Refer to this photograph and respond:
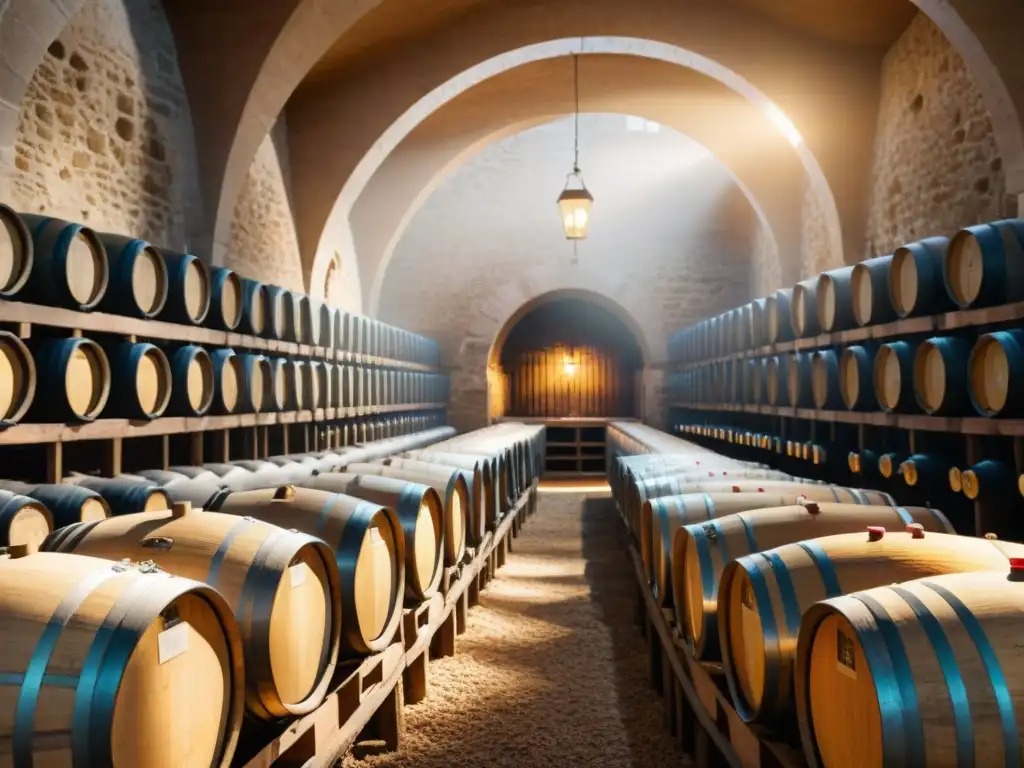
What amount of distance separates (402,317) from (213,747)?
1287 centimetres

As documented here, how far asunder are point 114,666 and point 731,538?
6.00ft

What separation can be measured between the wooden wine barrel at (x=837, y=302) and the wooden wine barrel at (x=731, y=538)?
2811 mm

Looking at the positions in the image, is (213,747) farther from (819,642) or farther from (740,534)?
(740,534)

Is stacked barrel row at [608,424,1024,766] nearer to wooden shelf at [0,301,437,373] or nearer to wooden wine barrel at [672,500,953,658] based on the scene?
wooden wine barrel at [672,500,953,658]

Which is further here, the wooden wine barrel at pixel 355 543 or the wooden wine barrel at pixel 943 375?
the wooden wine barrel at pixel 943 375

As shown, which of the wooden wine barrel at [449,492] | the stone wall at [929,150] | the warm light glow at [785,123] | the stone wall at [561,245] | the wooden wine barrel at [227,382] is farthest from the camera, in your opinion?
the stone wall at [561,245]

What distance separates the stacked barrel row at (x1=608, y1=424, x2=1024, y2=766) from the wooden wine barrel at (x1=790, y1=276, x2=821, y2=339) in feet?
9.30

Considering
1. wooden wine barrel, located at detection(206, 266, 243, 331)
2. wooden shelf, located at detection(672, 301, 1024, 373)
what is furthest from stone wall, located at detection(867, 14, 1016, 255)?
wooden wine barrel, located at detection(206, 266, 243, 331)

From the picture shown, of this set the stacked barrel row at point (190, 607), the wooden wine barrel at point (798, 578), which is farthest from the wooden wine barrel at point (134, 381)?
the wooden wine barrel at point (798, 578)

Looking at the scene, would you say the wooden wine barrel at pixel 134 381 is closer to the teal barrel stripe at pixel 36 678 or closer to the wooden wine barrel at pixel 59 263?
the wooden wine barrel at pixel 59 263

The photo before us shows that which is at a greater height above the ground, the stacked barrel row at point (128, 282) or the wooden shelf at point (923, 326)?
the stacked barrel row at point (128, 282)

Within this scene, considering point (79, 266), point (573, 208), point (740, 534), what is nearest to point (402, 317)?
point (573, 208)

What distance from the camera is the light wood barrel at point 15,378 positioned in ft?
10.8

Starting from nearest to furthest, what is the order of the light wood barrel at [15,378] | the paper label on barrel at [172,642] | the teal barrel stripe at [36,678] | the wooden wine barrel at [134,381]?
1. the teal barrel stripe at [36,678]
2. the paper label on barrel at [172,642]
3. the light wood barrel at [15,378]
4. the wooden wine barrel at [134,381]
